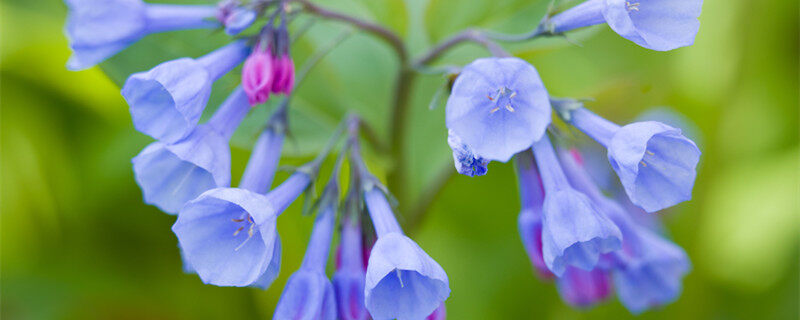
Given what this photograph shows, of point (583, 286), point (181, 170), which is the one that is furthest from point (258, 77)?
point (583, 286)

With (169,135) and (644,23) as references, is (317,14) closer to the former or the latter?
(169,135)

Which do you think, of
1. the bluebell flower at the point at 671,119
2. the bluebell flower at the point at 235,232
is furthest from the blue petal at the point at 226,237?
the bluebell flower at the point at 671,119

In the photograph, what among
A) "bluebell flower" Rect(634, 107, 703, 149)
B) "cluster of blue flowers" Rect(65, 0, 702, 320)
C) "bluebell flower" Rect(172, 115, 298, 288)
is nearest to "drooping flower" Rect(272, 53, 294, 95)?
"cluster of blue flowers" Rect(65, 0, 702, 320)

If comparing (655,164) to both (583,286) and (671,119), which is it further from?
(671,119)

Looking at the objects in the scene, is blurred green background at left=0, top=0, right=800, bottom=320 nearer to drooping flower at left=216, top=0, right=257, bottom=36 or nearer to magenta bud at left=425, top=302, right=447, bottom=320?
drooping flower at left=216, top=0, right=257, bottom=36

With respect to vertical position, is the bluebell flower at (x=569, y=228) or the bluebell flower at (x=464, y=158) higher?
the bluebell flower at (x=464, y=158)

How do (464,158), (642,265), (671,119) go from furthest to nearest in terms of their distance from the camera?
1. (671,119)
2. (642,265)
3. (464,158)

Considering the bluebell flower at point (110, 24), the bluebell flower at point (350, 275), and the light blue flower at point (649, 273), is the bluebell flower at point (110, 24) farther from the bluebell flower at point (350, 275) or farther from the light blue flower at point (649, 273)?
the light blue flower at point (649, 273)
